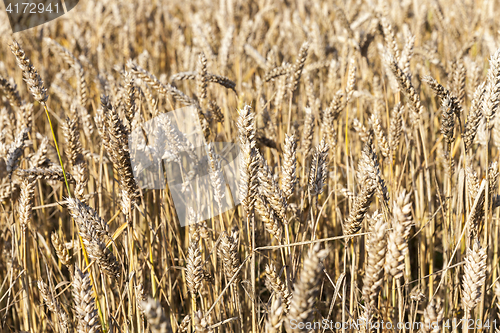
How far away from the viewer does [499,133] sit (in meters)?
1.14

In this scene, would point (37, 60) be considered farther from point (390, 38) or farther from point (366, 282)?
point (366, 282)

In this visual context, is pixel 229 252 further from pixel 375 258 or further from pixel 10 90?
pixel 10 90

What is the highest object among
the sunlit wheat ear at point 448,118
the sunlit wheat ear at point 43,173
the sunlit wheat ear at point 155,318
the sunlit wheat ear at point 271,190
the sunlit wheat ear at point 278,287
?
the sunlit wheat ear at point 448,118

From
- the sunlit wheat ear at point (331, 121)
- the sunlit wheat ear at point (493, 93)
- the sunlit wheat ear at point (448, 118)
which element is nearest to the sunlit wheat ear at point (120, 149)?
the sunlit wheat ear at point (331, 121)

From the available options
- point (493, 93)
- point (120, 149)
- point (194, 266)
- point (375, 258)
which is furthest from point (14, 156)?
point (493, 93)

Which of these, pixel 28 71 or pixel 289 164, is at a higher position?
pixel 28 71

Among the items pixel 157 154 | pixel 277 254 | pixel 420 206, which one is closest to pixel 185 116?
pixel 157 154

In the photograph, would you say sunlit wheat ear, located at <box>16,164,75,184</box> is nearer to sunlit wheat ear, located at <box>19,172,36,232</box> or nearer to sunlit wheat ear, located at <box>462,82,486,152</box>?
sunlit wheat ear, located at <box>19,172,36,232</box>

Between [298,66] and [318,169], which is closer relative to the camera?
[318,169]

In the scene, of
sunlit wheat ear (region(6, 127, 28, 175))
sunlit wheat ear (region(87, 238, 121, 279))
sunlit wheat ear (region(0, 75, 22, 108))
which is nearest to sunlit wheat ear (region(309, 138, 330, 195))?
sunlit wheat ear (region(87, 238, 121, 279))

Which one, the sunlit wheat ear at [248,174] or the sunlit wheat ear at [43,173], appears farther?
the sunlit wheat ear at [43,173]

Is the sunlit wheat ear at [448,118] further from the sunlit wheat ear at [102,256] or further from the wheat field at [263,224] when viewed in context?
the sunlit wheat ear at [102,256]

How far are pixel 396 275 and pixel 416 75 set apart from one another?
1631 mm

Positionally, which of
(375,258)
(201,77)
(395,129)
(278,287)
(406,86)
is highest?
(201,77)
